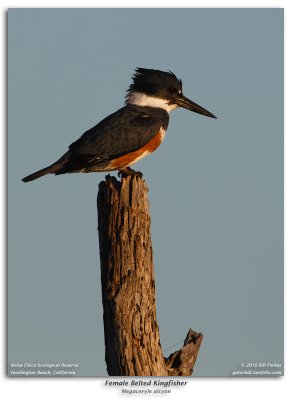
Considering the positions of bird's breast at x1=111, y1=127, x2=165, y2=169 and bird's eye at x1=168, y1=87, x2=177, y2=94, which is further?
bird's eye at x1=168, y1=87, x2=177, y2=94

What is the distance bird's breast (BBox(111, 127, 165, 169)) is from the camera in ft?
31.3

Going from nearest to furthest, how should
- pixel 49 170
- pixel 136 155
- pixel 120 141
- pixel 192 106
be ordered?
pixel 49 170
pixel 120 141
pixel 136 155
pixel 192 106

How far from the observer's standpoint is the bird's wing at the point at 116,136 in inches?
370

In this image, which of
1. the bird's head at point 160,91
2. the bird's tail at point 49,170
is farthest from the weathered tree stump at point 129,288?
the bird's head at point 160,91

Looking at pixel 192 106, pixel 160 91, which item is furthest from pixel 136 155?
pixel 192 106

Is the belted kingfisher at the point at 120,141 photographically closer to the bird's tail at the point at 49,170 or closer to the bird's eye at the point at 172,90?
the bird's tail at the point at 49,170

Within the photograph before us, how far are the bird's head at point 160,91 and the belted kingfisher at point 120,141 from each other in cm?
2

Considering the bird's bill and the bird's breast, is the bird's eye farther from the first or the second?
the bird's breast

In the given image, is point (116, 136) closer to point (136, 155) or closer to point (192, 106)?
point (136, 155)

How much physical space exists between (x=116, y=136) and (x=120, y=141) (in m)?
0.10

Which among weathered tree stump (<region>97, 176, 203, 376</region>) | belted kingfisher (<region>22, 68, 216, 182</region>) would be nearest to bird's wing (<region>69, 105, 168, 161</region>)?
belted kingfisher (<region>22, 68, 216, 182</region>)

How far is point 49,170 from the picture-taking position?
9234 millimetres

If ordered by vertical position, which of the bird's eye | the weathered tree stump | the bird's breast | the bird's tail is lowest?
the weathered tree stump

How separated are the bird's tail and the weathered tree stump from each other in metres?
1.81
